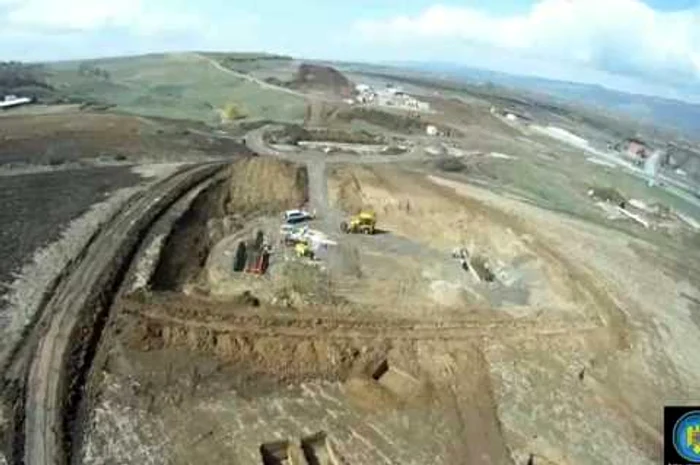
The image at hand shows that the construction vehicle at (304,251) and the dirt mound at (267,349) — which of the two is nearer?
the dirt mound at (267,349)

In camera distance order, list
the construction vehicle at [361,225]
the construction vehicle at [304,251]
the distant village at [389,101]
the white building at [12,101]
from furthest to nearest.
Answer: the distant village at [389,101]
the white building at [12,101]
the construction vehicle at [361,225]
the construction vehicle at [304,251]

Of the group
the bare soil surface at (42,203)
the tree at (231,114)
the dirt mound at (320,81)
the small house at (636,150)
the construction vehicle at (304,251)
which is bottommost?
the small house at (636,150)

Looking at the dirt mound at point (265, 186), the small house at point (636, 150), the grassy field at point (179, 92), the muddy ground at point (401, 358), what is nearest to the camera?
the muddy ground at point (401, 358)

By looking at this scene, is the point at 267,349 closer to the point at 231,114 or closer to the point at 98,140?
the point at 98,140

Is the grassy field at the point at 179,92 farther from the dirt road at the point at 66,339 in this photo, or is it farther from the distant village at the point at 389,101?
the dirt road at the point at 66,339

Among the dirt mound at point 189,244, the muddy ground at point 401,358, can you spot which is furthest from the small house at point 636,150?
the dirt mound at point 189,244

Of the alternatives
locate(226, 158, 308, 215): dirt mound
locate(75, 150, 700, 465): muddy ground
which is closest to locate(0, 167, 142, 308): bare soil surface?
locate(75, 150, 700, 465): muddy ground

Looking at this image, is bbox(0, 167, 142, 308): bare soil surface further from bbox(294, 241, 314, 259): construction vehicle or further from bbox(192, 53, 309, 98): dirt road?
bbox(192, 53, 309, 98): dirt road

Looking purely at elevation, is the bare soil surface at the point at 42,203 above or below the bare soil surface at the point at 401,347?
above
